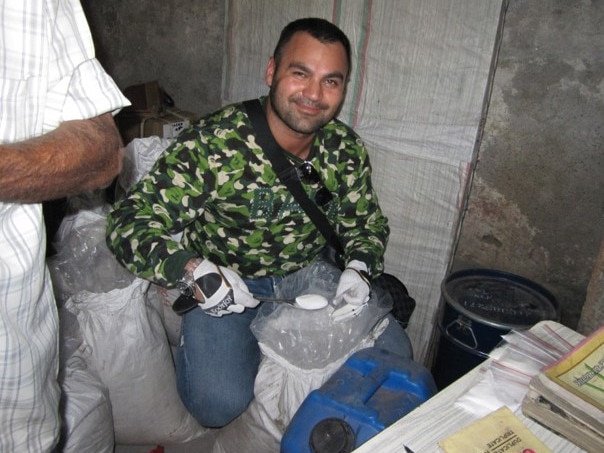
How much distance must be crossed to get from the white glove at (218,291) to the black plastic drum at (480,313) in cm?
87

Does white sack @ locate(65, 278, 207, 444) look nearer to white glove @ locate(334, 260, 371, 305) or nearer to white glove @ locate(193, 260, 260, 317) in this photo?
white glove @ locate(193, 260, 260, 317)

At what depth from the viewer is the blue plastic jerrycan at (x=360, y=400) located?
3.32ft

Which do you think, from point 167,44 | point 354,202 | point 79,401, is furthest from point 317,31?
point 167,44

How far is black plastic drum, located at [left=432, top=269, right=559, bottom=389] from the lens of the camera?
182 centimetres

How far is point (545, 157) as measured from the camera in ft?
6.41

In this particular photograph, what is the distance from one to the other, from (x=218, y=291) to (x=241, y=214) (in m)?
0.36

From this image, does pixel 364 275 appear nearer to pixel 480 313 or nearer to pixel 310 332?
pixel 310 332

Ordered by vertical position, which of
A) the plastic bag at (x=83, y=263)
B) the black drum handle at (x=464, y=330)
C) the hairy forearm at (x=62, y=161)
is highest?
the hairy forearm at (x=62, y=161)

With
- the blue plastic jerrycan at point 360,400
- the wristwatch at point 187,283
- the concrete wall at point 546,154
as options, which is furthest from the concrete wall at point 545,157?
the wristwatch at point 187,283

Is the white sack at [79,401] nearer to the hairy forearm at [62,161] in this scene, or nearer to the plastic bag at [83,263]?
the plastic bag at [83,263]

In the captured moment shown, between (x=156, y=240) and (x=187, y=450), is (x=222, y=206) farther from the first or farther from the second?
(x=187, y=450)

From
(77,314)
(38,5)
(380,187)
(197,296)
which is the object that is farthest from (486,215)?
(38,5)

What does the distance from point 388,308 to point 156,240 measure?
89cm

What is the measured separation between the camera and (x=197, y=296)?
1.51 metres
